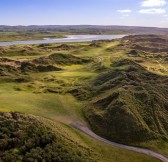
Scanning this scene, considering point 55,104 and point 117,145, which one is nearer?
point 117,145

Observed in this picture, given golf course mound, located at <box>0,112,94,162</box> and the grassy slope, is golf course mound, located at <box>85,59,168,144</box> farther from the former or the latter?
golf course mound, located at <box>0,112,94,162</box>

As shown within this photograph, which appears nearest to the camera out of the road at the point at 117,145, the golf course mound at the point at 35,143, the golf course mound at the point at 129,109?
the golf course mound at the point at 35,143

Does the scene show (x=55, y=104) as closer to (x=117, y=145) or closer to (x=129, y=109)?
(x=129, y=109)

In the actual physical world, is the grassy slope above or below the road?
above

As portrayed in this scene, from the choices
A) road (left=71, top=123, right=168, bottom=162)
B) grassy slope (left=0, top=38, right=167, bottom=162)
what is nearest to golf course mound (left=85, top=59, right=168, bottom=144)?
road (left=71, top=123, right=168, bottom=162)

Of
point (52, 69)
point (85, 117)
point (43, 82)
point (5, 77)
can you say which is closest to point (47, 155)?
point (85, 117)

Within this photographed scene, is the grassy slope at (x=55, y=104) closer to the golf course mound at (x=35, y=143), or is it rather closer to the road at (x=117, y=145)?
the road at (x=117, y=145)

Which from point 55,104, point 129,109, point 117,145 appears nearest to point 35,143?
point 117,145

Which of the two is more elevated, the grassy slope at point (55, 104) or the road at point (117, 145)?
the grassy slope at point (55, 104)

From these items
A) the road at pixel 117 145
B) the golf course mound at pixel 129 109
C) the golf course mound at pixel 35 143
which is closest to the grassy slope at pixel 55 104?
the road at pixel 117 145

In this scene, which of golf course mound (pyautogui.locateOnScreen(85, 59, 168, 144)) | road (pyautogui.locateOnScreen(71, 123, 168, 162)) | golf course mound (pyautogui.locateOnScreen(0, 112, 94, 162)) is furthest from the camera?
golf course mound (pyautogui.locateOnScreen(85, 59, 168, 144))

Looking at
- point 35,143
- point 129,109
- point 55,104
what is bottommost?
point 55,104

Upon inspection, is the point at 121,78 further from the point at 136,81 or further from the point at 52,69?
the point at 52,69
